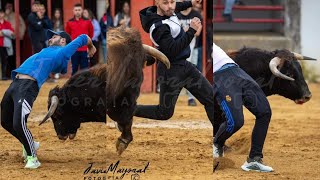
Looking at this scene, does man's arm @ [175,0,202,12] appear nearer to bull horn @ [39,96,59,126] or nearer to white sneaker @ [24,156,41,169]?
bull horn @ [39,96,59,126]

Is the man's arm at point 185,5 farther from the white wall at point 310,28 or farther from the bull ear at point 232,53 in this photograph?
the white wall at point 310,28

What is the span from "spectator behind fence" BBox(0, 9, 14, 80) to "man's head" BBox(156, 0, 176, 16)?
1.75 m

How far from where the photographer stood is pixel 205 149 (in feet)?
22.2

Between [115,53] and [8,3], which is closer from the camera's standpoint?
[115,53]

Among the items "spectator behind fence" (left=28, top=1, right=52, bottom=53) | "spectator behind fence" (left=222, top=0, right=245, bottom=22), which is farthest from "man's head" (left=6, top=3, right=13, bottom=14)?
"spectator behind fence" (left=222, top=0, right=245, bottom=22)

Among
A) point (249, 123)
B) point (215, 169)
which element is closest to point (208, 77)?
point (215, 169)

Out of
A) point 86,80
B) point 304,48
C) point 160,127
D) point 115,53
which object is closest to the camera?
point 115,53

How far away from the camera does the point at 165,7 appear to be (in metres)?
6.58

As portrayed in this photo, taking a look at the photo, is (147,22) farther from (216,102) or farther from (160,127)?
(160,127)

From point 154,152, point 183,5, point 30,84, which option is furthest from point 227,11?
point 30,84

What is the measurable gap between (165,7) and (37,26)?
1497 mm

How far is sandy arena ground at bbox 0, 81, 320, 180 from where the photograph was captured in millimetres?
6691

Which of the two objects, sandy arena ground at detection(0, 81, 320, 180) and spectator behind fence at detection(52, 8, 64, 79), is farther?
spectator behind fence at detection(52, 8, 64, 79)

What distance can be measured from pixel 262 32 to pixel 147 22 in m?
5.77
